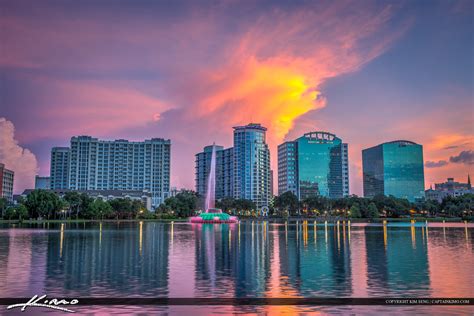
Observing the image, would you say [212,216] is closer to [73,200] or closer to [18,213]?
[73,200]

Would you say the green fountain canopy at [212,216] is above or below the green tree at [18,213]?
below

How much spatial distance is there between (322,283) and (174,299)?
779cm

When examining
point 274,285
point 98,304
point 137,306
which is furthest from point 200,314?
point 274,285

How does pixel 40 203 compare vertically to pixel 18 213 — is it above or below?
above

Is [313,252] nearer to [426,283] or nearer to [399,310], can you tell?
[426,283]

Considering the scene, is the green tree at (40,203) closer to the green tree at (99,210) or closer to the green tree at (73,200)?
the green tree at (73,200)

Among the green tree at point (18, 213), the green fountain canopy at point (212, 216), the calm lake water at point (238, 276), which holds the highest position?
the green tree at point (18, 213)

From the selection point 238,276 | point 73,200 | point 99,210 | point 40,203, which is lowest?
point 238,276
